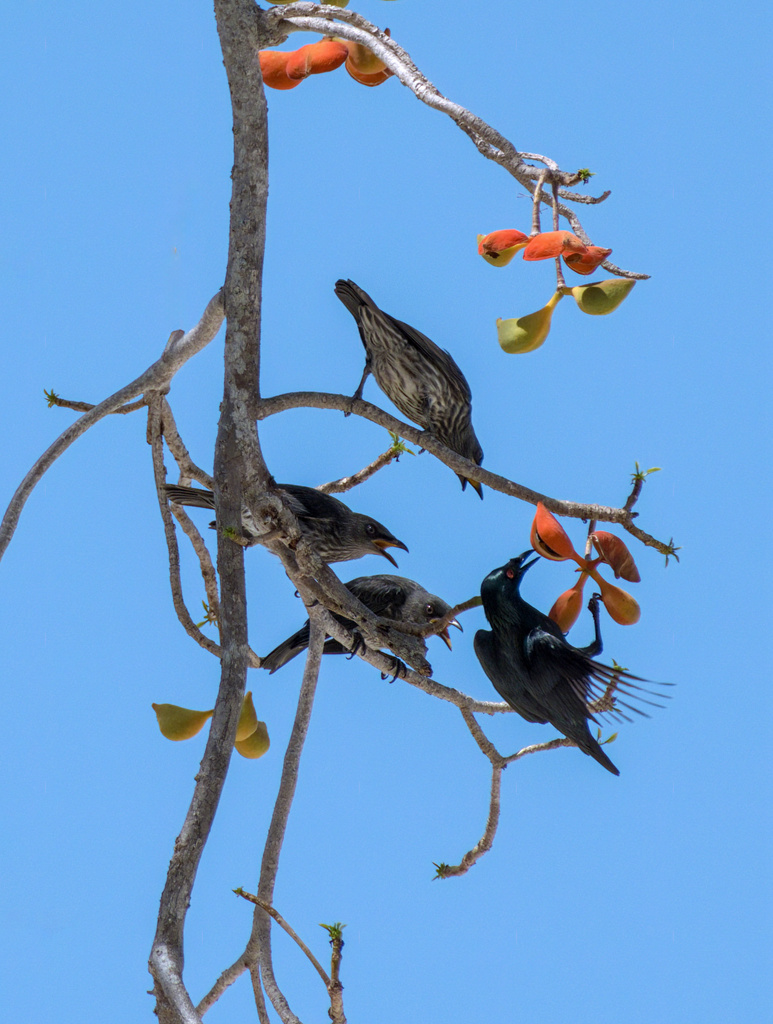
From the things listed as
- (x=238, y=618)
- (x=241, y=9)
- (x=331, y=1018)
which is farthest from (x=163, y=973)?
(x=241, y=9)

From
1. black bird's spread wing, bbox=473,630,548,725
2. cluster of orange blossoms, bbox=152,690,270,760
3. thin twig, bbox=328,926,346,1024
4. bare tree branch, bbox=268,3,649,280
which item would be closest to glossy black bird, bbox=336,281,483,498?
black bird's spread wing, bbox=473,630,548,725

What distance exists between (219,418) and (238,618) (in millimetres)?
616

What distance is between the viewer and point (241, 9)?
9.31ft

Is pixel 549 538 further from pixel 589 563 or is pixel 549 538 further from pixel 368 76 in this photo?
pixel 368 76

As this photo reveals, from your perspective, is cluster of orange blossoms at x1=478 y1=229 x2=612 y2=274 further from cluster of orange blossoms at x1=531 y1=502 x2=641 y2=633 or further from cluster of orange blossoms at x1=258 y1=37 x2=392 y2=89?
cluster of orange blossoms at x1=258 y1=37 x2=392 y2=89

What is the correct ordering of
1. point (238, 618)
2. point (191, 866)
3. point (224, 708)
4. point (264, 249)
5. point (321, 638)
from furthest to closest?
1. point (321, 638)
2. point (264, 249)
3. point (238, 618)
4. point (224, 708)
5. point (191, 866)

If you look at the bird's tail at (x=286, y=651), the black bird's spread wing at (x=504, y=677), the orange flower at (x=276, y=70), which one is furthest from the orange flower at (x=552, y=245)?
the bird's tail at (x=286, y=651)

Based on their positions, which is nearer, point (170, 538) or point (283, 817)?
point (283, 817)

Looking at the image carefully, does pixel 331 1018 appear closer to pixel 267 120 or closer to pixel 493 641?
pixel 493 641

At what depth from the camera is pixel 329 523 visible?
355 cm

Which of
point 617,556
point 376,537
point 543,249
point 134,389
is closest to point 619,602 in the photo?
point 617,556

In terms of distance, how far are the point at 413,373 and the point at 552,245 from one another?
1.61 metres

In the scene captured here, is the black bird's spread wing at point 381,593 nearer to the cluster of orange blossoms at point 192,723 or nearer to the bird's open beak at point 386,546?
the bird's open beak at point 386,546

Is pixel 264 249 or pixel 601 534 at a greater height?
pixel 264 249
